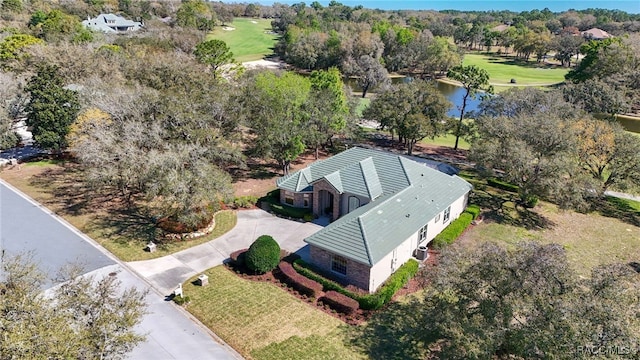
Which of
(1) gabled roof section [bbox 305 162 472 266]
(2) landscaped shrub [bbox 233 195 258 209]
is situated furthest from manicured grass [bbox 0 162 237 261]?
(1) gabled roof section [bbox 305 162 472 266]

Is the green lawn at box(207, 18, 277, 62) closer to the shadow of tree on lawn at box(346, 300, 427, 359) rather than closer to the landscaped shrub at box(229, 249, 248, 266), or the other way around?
the landscaped shrub at box(229, 249, 248, 266)

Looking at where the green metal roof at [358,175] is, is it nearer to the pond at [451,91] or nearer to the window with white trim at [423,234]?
the window with white trim at [423,234]

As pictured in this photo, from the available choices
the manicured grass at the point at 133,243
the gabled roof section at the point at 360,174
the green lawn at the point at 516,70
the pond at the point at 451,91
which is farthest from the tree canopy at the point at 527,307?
the green lawn at the point at 516,70

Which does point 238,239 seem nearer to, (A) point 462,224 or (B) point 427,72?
(A) point 462,224

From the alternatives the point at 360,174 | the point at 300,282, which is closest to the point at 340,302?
the point at 300,282

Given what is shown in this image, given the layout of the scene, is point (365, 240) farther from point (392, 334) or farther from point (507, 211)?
point (507, 211)
